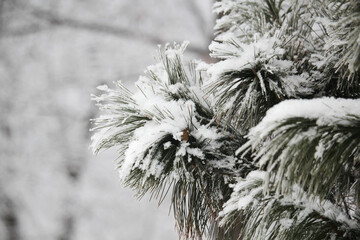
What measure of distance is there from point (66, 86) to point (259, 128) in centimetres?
500

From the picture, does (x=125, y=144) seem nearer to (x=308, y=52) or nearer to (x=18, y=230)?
(x=308, y=52)

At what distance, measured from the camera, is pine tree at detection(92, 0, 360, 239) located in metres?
0.45

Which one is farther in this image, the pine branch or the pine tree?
the pine branch

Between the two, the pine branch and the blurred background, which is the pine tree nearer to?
the pine branch

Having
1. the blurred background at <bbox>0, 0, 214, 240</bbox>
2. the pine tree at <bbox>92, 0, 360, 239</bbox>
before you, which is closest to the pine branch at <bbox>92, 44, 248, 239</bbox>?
the pine tree at <bbox>92, 0, 360, 239</bbox>

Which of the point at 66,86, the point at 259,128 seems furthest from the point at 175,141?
the point at 66,86

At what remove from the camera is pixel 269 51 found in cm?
57

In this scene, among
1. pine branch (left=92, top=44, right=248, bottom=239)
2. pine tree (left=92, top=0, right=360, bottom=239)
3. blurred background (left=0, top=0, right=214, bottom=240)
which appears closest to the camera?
pine tree (left=92, top=0, right=360, bottom=239)

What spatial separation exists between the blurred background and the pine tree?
12.9 feet

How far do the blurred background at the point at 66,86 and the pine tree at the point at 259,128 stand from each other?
12.9ft

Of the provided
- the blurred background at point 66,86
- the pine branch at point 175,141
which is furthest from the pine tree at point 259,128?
the blurred background at point 66,86

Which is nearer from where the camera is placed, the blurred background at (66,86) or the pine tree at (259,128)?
the pine tree at (259,128)

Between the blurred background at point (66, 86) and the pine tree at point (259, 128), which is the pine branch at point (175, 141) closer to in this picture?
the pine tree at point (259, 128)

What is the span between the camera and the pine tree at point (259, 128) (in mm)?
449
